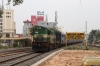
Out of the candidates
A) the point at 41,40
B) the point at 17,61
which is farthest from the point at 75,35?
the point at 17,61

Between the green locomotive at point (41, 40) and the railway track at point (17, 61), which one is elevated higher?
the green locomotive at point (41, 40)

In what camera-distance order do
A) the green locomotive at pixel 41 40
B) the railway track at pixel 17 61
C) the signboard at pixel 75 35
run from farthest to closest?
the signboard at pixel 75 35, the green locomotive at pixel 41 40, the railway track at pixel 17 61

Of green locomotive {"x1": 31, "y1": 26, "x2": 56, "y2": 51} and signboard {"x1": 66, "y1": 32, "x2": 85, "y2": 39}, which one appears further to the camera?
signboard {"x1": 66, "y1": 32, "x2": 85, "y2": 39}

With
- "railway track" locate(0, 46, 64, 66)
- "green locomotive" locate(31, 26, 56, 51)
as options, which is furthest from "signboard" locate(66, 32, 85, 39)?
"railway track" locate(0, 46, 64, 66)

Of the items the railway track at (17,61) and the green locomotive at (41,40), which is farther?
the green locomotive at (41,40)

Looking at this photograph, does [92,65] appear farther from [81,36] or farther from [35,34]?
[81,36]

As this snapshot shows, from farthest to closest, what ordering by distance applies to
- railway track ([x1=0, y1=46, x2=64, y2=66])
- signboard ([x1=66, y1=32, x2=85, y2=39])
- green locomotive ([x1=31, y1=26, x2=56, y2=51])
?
signboard ([x1=66, y1=32, x2=85, y2=39]) < green locomotive ([x1=31, y1=26, x2=56, y2=51]) < railway track ([x1=0, y1=46, x2=64, y2=66])

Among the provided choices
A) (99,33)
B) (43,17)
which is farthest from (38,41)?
(43,17)

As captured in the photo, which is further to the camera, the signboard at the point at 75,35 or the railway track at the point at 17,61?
the signboard at the point at 75,35

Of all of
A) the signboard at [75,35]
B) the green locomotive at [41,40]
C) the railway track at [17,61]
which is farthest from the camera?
the signboard at [75,35]

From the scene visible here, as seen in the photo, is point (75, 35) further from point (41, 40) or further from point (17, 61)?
point (17, 61)

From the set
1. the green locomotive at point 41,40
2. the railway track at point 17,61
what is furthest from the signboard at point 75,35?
the railway track at point 17,61

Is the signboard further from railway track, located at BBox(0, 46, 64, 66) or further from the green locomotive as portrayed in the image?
railway track, located at BBox(0, 46, 64, 66)

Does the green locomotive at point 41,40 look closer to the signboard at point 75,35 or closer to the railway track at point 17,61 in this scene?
the signboard at point 75,35
